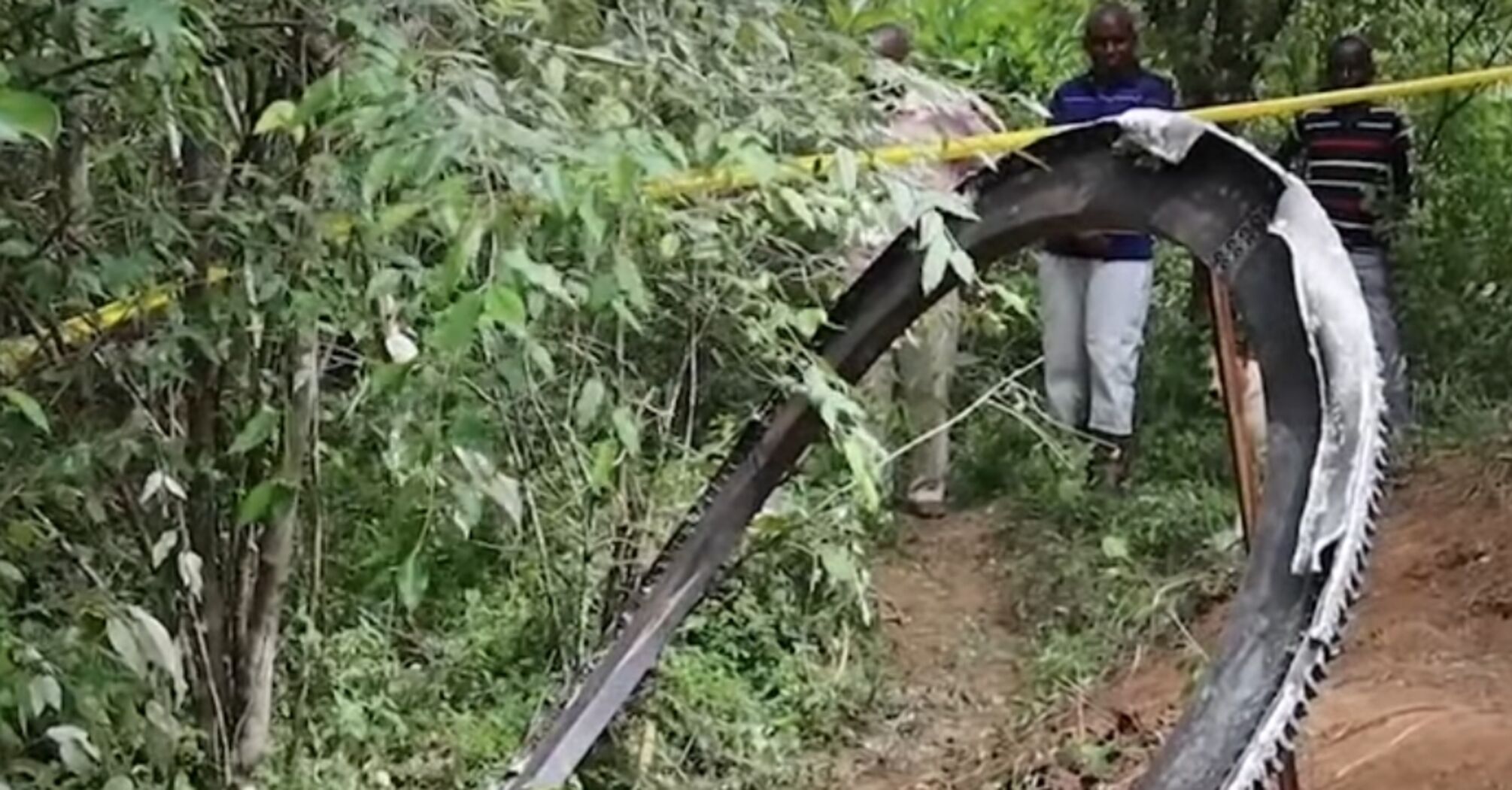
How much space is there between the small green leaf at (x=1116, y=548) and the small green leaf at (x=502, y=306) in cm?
387

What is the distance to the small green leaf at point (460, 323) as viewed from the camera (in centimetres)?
246

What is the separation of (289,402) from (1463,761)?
2544mm

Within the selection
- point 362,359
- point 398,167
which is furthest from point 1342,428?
point 362,359

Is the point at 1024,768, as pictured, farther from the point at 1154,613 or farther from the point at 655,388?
the point at 655,388

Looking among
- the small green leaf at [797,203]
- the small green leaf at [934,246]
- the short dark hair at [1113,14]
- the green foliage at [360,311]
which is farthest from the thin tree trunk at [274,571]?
the short dark hair at [1113,14]

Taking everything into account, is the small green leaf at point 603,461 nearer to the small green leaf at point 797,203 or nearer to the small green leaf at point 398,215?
the small green leaf at point 797,203

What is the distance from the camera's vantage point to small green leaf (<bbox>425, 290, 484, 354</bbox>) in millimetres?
2455

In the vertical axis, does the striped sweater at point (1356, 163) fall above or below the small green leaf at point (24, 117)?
below

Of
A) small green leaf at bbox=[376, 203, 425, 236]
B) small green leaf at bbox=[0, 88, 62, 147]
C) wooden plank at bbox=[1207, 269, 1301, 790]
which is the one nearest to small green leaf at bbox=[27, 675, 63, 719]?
small green leaf at bbox=[376, 203, 425, 236]

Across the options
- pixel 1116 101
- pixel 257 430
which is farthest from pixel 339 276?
pixel 1116 101

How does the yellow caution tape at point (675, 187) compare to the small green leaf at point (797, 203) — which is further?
the small green leaf at point (797, 203)

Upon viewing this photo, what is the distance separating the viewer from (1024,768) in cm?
511

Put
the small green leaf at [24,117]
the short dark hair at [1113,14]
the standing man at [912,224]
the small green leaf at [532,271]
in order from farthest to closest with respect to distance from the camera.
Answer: the short dark hair at [1113,14]
the standing man at [912,224]
the small green leaf at [532,271]
the small green leaf at [24,117]

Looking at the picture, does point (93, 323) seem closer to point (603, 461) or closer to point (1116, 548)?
point (603, 461)
